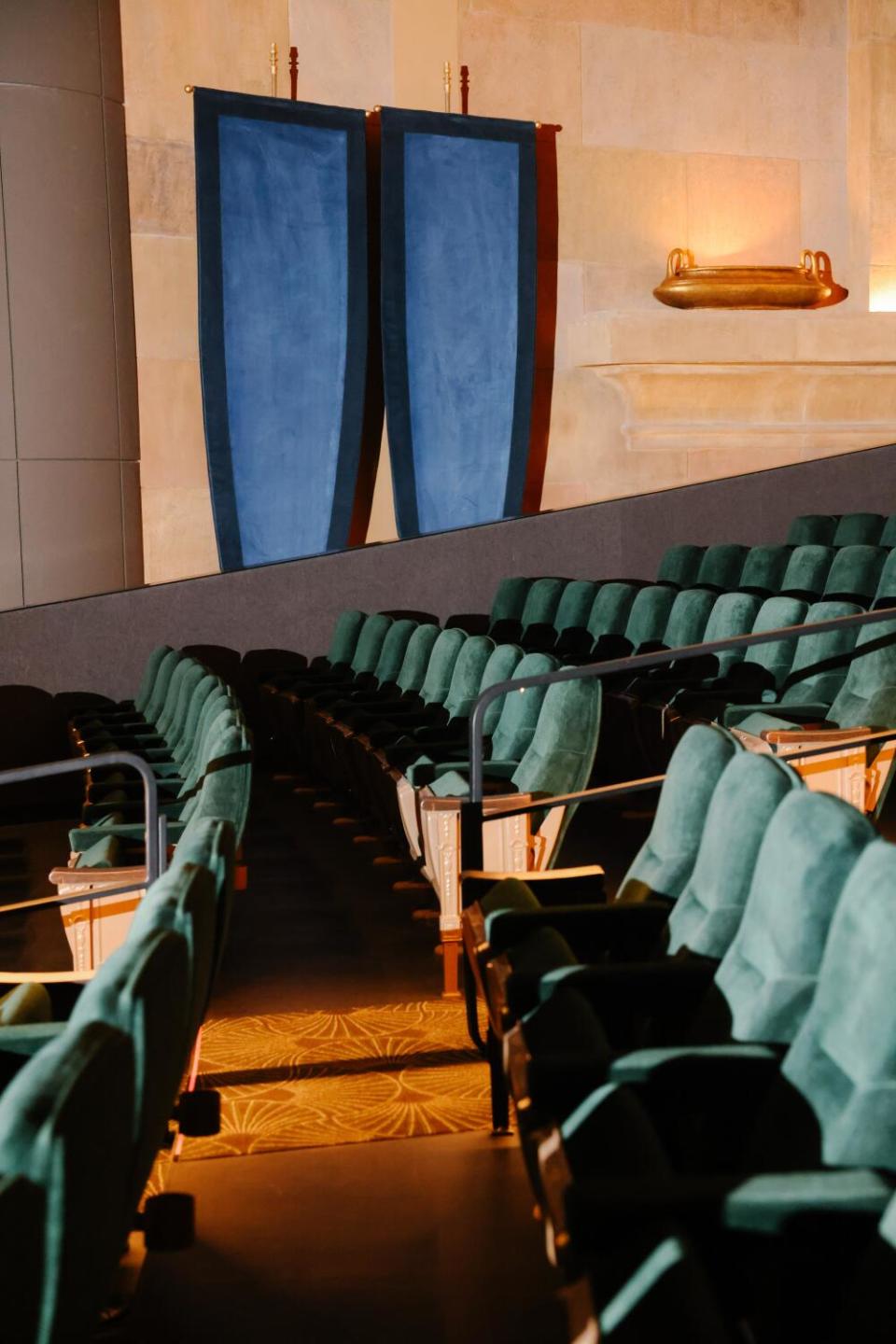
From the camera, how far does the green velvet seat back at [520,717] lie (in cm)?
152

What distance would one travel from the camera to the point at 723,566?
7.97ft

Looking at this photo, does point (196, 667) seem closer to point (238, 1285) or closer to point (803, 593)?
point (803, 593)

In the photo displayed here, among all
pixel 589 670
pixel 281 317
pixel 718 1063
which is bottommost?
pixel 718 1063

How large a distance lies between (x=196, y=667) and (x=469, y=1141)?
3.62ft

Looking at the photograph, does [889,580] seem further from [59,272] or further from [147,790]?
[59,272]

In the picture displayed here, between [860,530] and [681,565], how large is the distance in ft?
1.03

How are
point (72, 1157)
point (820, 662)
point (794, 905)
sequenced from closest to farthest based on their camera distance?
point (72, 1157)
point (794, 905)
point (820, 662)

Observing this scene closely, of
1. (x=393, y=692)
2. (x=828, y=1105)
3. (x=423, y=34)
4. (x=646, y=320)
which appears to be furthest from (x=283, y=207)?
(x=828, y=1105)

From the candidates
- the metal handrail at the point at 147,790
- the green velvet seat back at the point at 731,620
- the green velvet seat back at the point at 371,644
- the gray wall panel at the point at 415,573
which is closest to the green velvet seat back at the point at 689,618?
the green velvet seat back at the point at 731,620

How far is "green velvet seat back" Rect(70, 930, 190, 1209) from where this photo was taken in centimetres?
55

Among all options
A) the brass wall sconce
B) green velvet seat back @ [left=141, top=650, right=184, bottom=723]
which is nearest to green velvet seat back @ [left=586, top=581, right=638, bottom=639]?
green velvet seat back @ [left=141, top=650, right=184, bottom=723]

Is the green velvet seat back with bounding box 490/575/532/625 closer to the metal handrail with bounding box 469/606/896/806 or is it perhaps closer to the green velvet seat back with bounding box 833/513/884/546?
the green velvet seat back with bounding box 833/513/884/546

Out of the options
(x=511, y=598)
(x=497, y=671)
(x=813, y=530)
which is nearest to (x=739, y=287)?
(x=813, y=530)

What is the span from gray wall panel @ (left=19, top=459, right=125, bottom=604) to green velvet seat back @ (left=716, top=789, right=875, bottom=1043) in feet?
7.64
